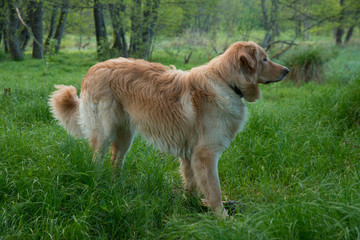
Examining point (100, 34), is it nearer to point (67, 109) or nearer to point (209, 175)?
point (67, 109)

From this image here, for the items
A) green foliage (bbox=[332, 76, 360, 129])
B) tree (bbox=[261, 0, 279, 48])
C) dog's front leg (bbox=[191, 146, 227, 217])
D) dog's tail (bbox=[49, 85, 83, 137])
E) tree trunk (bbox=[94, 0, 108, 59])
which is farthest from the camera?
tree trunk (bbox=[94, 0, 108, 59])

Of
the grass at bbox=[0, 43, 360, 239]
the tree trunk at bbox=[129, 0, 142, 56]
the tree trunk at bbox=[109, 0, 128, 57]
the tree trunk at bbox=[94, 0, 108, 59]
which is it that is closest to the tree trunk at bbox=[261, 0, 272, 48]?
the tree trunk at bbox=[129, 0, 142, 56]

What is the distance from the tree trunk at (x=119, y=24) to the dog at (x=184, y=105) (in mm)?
7473

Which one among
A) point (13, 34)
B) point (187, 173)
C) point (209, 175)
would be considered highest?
point (209, 175)

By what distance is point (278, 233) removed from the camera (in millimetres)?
2092

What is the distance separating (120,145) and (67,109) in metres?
0.78

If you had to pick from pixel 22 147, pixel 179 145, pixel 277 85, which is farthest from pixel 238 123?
pixel 277 85

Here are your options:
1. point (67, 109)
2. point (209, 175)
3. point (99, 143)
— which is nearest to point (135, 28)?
point (67, 109)

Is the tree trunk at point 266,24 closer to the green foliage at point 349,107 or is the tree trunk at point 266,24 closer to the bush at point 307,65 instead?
the bush at point 307,65

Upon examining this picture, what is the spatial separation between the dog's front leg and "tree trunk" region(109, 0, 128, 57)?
828cm

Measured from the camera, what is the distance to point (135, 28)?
37.2ft

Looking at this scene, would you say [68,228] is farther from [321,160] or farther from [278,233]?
[321,160]

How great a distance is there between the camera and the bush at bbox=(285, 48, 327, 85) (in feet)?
29.9

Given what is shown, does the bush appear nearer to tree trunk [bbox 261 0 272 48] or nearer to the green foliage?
tree trunk [bbox 261 0 272 48]
